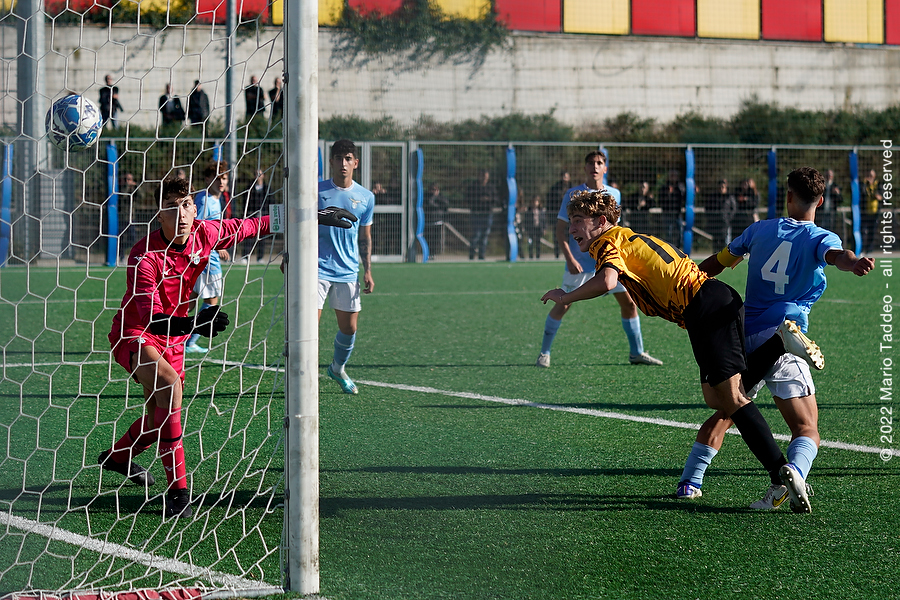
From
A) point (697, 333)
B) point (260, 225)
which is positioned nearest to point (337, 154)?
point (260, 225)

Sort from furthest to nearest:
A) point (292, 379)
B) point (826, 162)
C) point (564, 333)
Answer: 1. point (826, 162)
2. point (564, 333)
3. point (292, 379)

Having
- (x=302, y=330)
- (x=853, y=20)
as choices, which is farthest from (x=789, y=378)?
(x=853, y=20)

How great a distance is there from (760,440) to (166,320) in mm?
2525

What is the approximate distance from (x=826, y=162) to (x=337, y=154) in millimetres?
20736

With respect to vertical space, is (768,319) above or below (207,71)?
below

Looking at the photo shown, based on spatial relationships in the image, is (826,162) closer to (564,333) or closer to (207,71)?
(207,71)

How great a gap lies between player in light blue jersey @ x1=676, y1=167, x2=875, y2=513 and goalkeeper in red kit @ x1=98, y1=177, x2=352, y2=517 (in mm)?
1906

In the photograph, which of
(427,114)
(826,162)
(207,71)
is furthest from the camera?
(427,114)

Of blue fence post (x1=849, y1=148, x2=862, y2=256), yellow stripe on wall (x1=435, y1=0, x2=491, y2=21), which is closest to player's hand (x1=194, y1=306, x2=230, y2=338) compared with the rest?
blue fence post (x1=849, y1=148, x2=862, y2=256)

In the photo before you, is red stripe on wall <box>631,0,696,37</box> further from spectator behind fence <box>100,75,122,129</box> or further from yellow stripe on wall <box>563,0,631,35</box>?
spectator behind fence <box>100,75,122,129</box>

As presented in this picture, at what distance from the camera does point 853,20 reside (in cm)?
3206

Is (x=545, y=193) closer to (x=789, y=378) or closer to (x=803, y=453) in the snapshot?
(x=789, y=378)

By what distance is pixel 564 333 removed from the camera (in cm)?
1021

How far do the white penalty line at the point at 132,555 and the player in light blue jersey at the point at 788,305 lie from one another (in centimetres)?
205
